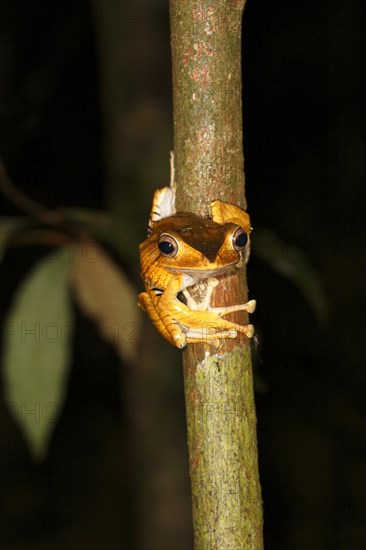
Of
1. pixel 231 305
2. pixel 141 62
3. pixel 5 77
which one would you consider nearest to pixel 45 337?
pixel 231 305

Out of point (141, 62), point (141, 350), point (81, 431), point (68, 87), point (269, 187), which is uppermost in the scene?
point (68, 87)

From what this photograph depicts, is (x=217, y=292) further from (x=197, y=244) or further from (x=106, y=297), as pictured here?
(x=106, y=297)

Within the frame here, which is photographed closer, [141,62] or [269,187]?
[141,62]

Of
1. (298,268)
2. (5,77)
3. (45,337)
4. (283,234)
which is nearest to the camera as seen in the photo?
(45,337)

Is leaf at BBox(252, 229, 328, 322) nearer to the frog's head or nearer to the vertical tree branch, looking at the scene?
the frog's head

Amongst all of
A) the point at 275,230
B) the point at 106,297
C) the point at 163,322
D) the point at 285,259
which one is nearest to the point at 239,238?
the point at 163,322

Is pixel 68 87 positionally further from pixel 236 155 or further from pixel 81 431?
pixel 236 155

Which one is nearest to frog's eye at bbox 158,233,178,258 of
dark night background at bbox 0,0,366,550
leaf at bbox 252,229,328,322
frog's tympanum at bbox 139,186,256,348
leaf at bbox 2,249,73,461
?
frog's tympanum at bbox 139,186,256,348
